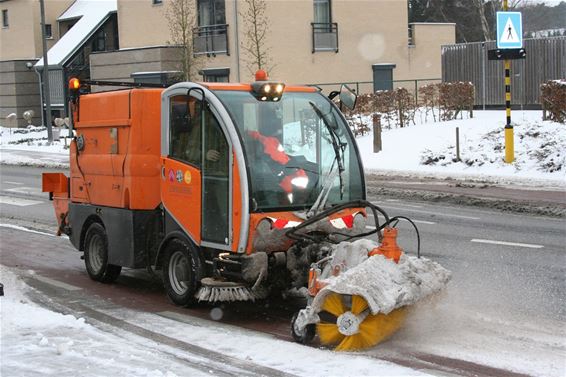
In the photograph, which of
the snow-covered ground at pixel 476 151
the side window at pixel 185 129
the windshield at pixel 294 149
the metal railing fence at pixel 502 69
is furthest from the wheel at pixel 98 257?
the metal railing fence at pixel 502 69

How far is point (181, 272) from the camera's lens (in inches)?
334

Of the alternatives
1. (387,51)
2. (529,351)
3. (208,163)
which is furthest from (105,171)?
(387,51)

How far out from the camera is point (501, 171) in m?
19.9

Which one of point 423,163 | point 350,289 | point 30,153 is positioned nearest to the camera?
point 350,289

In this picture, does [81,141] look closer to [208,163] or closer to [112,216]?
[112,216]

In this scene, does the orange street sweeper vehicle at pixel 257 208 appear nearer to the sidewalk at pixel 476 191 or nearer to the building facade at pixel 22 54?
the sidewalk at pixel 476 191

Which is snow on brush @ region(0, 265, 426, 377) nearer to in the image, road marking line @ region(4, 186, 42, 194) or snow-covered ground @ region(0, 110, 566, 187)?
snow-covered ground @ region(0, 110, 566, 187)

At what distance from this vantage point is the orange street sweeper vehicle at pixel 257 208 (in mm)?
6824

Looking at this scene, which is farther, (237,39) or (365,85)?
(365,85)

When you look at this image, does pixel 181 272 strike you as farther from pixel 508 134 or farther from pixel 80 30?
pixel 80 30

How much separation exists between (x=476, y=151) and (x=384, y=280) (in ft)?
50.6

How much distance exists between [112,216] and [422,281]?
3.95m

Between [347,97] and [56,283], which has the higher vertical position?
[347,97]

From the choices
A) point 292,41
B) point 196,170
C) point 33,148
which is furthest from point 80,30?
point 196,170
